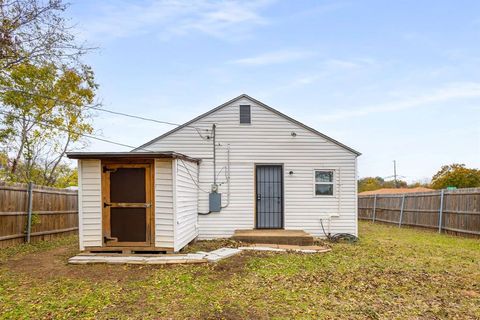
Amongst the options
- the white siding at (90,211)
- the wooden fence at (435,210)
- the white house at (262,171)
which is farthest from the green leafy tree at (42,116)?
the wooden fence at (435,210)

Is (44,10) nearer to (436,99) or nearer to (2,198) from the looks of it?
(2,198)

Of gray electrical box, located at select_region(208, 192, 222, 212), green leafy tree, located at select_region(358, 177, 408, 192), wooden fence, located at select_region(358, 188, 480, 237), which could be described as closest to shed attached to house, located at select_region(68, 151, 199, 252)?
gray electrical box, located at select_region(208, 192, 222, 212)

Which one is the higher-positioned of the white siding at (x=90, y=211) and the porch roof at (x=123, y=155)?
the porch roof at (x=123, y=155)

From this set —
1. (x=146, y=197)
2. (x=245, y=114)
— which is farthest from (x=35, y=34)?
(x=245, y=114)

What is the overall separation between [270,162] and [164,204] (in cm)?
398

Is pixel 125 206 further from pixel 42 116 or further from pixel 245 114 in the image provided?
pixel 42 116

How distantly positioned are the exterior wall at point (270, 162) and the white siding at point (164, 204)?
276 cm

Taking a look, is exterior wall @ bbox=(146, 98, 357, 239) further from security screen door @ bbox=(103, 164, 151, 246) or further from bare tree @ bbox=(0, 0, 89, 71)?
bare tree @ bbox=(0, 0, 89, 71)

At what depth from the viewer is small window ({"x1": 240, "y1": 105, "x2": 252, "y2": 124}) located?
10289 millimetres

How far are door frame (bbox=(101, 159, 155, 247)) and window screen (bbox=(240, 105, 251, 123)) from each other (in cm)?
380

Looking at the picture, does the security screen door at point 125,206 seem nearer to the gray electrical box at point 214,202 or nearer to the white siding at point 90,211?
the white siding at point 90,211

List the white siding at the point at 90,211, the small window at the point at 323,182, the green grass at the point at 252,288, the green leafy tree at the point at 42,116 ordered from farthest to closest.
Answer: the green leafy tree at the point at 42,116 < the small window at the point at 323,182 < the white siding at the point at 90,211 < the green grass at the point at 252,288

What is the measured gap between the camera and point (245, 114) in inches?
405

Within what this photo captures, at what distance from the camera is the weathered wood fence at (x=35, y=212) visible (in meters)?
8.42
